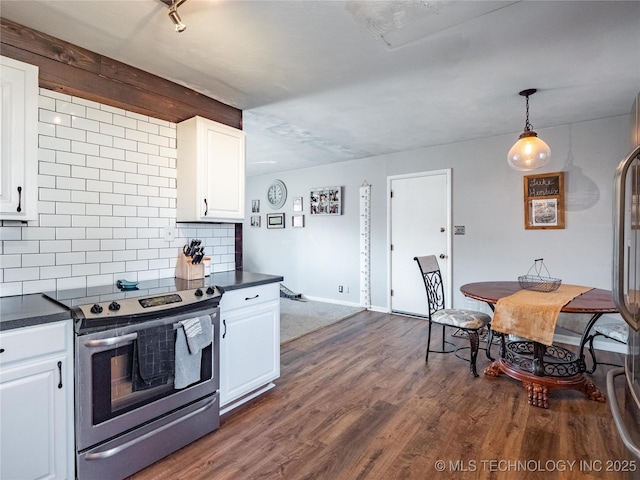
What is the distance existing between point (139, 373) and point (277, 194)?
4.78 meters

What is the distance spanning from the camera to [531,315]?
2.27 meters

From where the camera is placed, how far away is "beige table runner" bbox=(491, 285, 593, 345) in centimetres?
221

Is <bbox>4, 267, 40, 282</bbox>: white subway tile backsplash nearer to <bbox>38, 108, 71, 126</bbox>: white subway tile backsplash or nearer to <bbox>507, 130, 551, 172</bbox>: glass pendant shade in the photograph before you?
<bbox>38, 108, 71, 126</bbox>: white subway tile backsplash

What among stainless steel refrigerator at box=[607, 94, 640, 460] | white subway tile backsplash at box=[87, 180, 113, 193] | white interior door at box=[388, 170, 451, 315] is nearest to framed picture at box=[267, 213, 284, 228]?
white interior door at box=[388, 170, 451, 315]

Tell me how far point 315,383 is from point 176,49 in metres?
2.52

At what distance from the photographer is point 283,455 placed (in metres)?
1.82

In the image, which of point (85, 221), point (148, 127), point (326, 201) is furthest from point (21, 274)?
point (326, 201)

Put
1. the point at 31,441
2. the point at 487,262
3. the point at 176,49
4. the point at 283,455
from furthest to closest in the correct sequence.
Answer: the point at 487,262 < the point at 176,49 < the point at 283,455 < the point at 31,441

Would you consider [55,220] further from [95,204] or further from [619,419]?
[619,419]

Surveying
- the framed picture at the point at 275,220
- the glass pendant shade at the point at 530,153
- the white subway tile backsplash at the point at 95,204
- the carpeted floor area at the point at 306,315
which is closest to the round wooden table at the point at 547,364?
the glass pendant shade at the point at 530,153

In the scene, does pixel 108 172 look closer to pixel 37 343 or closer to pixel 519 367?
pixel 37 343

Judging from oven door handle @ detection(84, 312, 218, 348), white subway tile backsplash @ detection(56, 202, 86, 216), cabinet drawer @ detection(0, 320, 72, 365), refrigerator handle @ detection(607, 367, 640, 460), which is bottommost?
refrigerator handle @ detection(607, 367, 640, 460)

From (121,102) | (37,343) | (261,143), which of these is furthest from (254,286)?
(261,143)

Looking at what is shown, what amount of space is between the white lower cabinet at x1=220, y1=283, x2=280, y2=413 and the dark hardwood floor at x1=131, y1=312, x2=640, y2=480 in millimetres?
140
